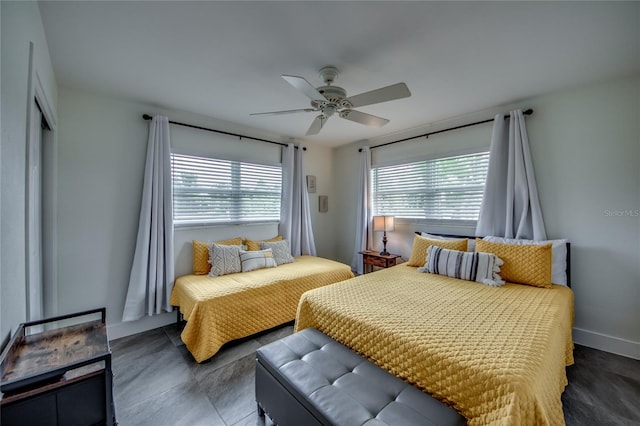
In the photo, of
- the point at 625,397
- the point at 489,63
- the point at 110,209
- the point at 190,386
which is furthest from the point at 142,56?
the point at 625,397

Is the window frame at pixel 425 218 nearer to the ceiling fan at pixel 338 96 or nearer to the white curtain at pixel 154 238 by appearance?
the ceiling fan at pixel 338 96

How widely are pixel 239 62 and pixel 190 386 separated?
2.47 m

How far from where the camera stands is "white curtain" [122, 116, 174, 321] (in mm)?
2658

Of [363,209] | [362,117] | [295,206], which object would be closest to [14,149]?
[362,117]

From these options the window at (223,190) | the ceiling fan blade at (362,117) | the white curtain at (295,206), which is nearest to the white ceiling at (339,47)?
the ceiling fan blade at (362,117)

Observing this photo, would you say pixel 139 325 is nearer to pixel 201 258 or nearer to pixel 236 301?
pixel 201 258

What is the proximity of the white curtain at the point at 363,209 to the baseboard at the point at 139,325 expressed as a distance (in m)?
2.62

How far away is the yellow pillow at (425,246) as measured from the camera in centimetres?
280

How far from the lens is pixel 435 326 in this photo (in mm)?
1532

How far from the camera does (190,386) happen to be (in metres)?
1.93

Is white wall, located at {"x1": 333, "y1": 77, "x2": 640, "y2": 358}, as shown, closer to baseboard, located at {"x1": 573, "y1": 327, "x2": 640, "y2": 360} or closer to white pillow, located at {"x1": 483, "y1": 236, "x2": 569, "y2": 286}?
baseboard, located at {"x1": 573, "y1": 327, "x2": 640, "y2": 360}

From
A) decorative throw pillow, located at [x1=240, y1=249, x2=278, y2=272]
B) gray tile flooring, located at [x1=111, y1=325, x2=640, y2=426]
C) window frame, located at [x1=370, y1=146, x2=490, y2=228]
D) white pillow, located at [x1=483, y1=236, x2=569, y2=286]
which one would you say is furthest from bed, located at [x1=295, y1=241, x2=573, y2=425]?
decorative throw pillow, located at [x1=240, y1=249, x2=278, y2=272]

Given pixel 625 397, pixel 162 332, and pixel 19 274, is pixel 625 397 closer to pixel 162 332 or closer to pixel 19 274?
pixel 19 274

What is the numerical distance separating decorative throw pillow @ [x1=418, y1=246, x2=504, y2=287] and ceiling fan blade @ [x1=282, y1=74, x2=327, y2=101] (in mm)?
1924
